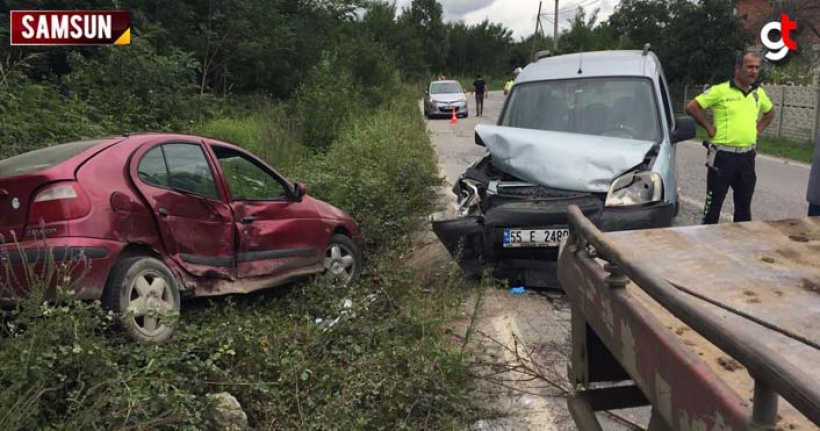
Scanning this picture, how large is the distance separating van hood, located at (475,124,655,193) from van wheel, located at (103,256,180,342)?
2897mm

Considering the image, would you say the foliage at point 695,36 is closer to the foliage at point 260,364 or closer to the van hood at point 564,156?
the van hood at point 564,156

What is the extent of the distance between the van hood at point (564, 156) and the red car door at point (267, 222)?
5.84 feet

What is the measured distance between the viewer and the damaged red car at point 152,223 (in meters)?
3.75

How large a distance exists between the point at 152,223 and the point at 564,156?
3.17 meters

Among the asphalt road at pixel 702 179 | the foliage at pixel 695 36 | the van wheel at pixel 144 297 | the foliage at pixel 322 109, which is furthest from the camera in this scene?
the foliage at pixel 695 36

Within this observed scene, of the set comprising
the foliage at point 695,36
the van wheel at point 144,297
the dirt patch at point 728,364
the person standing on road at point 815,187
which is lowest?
the van wheel at point 144,297

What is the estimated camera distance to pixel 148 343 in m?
3.59

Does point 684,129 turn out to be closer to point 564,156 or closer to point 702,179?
point 564,156

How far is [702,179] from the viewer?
11.1 metres

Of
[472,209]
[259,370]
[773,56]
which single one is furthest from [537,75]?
[773,56]

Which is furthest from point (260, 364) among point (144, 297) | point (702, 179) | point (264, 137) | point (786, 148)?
point (786, 148)

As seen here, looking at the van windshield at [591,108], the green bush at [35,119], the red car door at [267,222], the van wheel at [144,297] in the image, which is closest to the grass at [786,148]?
the van windshield at [591,108]

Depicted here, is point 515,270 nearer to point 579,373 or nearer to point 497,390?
point 497,390

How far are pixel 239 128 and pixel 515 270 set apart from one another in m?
8.48
